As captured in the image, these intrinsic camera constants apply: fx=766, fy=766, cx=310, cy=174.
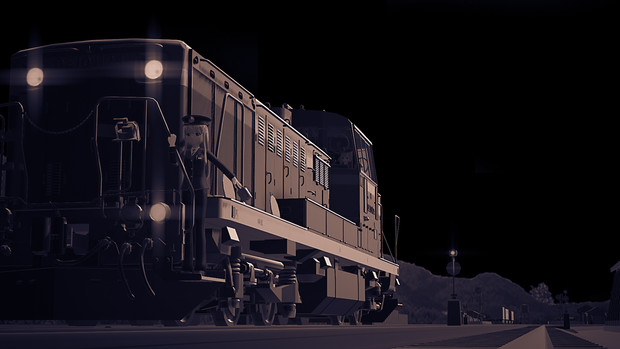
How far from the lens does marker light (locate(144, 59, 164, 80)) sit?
14484mm

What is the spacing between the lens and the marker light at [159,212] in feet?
41.1

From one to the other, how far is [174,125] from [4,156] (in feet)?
10.3

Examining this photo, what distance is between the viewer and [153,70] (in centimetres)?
1448

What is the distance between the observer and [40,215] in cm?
1325

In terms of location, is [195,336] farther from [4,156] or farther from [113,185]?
[4,156]

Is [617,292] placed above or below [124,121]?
below

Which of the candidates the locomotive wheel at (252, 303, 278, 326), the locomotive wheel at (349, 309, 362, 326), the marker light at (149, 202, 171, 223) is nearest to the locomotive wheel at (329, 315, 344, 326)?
the locomotive wheel at (349, 309, 362, 326)

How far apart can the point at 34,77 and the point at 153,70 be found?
2.40 meters

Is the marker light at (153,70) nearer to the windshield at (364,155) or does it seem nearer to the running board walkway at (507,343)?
the running board walkway at (507,343)

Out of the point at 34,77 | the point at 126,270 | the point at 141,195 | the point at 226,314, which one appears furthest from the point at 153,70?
the point at 226,314

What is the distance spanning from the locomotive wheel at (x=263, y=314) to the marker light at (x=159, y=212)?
5823 mm

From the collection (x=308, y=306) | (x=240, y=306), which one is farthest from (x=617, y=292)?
(x=240, y=306)

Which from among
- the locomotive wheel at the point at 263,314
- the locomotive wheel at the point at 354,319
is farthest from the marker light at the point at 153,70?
the locomotive wheel at the point at 354,319

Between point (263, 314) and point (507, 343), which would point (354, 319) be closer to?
point (263, 314)
